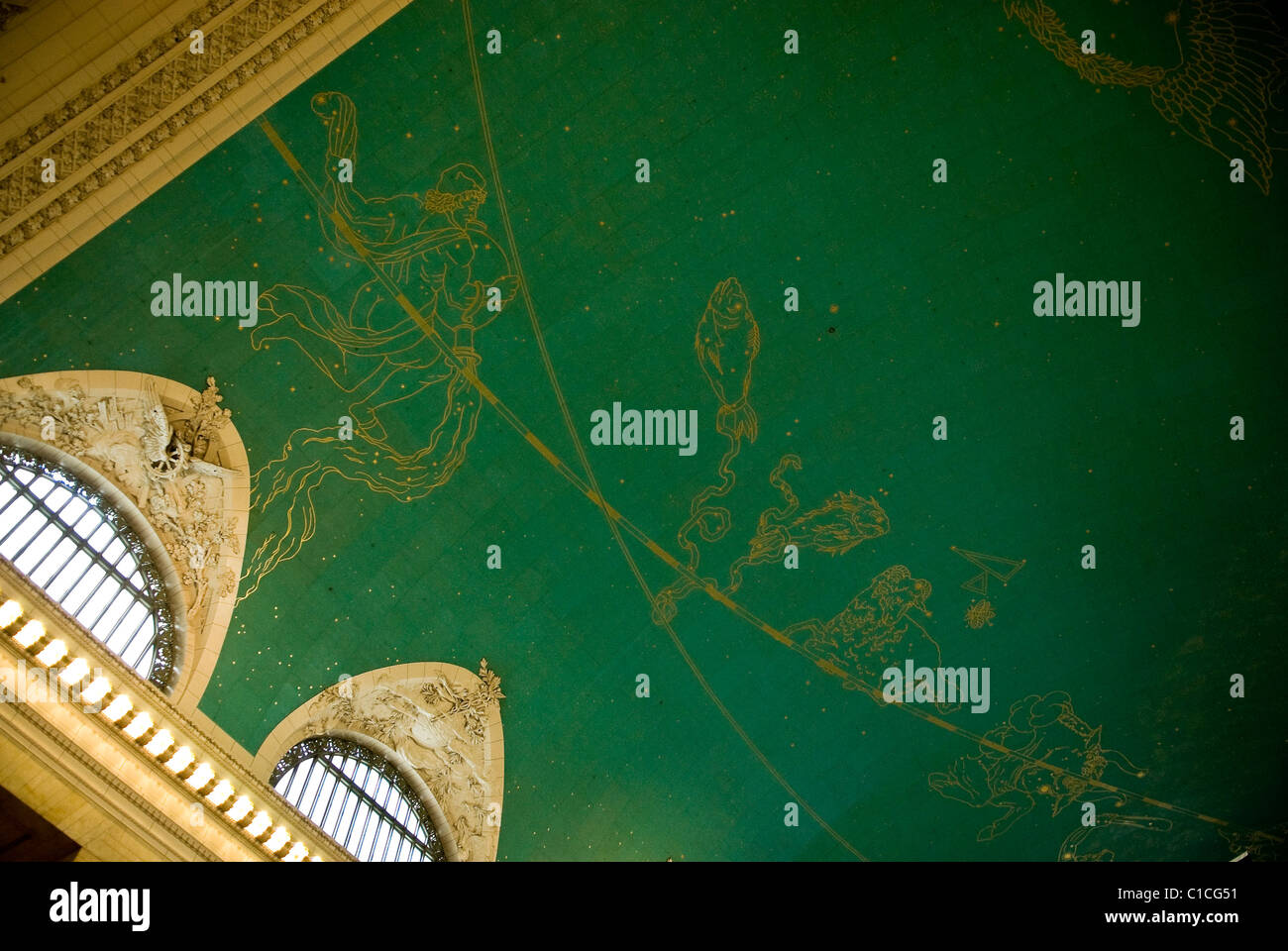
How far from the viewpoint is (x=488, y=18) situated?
947cm

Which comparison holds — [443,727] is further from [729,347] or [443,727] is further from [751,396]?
[729,347]

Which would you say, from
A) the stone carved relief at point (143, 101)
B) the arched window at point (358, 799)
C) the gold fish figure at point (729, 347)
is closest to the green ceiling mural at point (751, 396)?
the gold fish figure at point (729, 347)

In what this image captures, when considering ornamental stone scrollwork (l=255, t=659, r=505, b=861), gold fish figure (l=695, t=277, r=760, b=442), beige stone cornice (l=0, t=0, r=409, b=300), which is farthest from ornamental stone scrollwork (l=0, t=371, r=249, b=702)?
gold fish figure (l=695, t=277, r=760, b=442)

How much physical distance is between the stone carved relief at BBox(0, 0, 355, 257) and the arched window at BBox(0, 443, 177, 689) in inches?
94.5

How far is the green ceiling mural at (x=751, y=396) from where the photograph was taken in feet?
31.9

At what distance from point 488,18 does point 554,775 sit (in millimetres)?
9538

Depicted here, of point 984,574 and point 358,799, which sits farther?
point 984,574

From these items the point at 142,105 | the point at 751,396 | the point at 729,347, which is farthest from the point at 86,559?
the point at 751,396

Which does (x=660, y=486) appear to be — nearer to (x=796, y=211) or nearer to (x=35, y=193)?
(x=796, y=211)

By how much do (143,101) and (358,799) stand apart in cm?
845

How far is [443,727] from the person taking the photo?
11156 millimetres

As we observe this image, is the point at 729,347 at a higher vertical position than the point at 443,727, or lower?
higher

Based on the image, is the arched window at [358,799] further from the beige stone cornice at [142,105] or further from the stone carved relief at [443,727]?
the beige stone cornice at [142,105]
